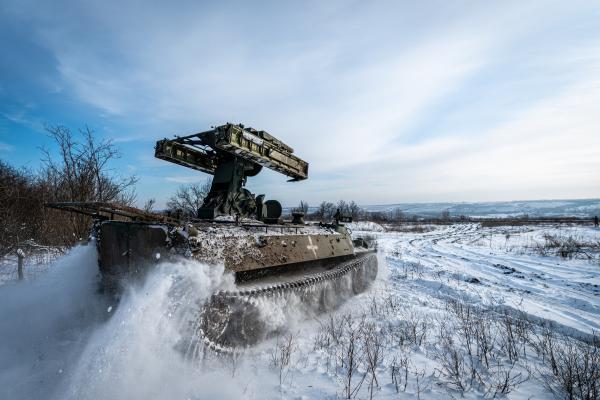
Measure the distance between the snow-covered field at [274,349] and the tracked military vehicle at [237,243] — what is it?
20 centimetres

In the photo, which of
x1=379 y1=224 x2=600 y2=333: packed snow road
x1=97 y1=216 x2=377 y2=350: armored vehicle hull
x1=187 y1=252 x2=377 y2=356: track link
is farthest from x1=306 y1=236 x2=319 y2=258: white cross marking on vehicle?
x1=379 y1=224 x2=600 y2=333: packed snow road

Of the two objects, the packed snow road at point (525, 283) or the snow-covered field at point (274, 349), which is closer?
the snow-covered field at point (274, 349)

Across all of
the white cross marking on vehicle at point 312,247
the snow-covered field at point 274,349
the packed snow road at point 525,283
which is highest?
the white cross marking on vehicle at point 312,247

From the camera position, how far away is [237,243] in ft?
12.4

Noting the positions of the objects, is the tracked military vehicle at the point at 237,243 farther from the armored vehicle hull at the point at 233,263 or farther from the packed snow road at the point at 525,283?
the packed snow road at the point at 525,283

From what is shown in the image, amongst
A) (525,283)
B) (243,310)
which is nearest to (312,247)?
(243,310)

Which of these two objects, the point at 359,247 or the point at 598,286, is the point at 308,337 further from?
the point at 598,286

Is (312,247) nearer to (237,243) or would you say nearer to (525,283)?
(237,243)

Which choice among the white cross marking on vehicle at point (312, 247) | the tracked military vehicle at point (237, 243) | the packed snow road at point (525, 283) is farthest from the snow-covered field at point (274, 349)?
the white cross marking on vehicle at point (312, 247)

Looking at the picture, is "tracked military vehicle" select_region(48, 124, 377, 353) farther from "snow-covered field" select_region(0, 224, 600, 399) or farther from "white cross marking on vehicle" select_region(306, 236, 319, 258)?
"snow-covered field" select_region(0, 224, 600, 399)

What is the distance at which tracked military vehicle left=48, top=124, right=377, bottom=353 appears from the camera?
338 centimetres

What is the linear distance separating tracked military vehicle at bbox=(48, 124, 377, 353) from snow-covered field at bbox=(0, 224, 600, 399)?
0.64 feet

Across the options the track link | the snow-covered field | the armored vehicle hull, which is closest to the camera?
the snow-covered field

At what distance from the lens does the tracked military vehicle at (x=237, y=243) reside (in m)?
3.38
